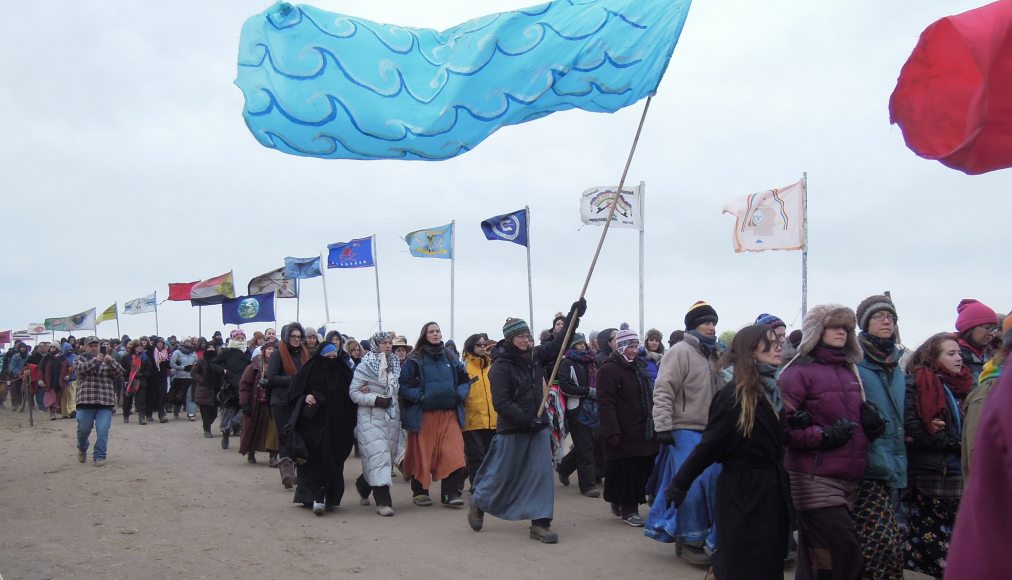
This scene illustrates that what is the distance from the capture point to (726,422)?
5391mm

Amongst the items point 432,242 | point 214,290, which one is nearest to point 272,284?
point 214,290

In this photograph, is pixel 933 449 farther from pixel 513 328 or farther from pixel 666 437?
pixel 513 328

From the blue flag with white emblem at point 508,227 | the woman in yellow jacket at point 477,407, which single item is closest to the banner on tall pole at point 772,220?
the blue flag with white emblem at point 508,227

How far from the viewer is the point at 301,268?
32.0m

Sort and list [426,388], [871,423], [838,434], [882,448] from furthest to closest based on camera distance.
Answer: [426,388], [882,448], [871,423], [838,434]

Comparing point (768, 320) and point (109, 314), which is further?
point (109, 314)

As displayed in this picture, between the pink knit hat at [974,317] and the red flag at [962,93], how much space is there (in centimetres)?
404

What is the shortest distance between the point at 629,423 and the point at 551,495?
4.19ft

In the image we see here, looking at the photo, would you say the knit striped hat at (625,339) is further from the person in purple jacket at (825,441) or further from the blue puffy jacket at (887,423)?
the person in purple jacket at (825,441)

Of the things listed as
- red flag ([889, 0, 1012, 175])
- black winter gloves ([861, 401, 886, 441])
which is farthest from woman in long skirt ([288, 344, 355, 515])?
red flag ([889, 0, 1012, 175])

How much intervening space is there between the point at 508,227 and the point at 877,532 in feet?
57.7

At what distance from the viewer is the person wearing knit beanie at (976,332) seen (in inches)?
274

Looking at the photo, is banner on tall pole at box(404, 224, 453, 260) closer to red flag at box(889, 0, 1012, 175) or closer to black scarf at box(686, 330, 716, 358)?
black scarf at box(686, 330, 716, 358)

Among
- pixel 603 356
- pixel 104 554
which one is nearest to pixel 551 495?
pixel 603 356
